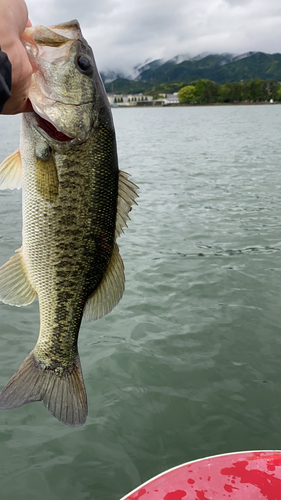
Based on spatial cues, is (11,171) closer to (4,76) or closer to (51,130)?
(51,130)

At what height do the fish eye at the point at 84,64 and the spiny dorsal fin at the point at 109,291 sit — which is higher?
the fish eye at the point at 84,64

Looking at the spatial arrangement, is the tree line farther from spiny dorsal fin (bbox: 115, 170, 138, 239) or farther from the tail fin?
the tail fin

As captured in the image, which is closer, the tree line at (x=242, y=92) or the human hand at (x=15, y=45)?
the human hand at (x=15, y=45)

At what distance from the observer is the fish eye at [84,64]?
2136 mm

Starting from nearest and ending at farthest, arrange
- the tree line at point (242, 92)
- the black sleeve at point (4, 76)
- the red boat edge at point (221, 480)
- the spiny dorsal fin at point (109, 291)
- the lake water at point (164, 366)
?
1. the black sleeve at point (4, 76)
2. the spiny dorsal fin at point (109, 291)
3. the red boat edge at point (221, 480)
4. the lake water at point (164, 366)
5. the tree line at point (242, 92)

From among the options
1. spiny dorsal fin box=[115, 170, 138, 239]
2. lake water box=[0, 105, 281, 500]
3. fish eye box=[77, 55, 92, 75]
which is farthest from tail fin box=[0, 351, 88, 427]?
fish eye box=[77, 55, 92, 75]

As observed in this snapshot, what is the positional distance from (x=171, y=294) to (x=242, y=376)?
2.23 metres

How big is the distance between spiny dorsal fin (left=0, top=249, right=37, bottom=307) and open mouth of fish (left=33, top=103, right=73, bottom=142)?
77 centimetres

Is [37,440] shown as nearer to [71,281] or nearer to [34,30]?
[71,281]

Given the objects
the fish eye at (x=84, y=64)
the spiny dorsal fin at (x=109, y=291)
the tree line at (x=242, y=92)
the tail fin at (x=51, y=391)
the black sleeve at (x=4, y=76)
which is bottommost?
the tail fin at (x=51, y=391)

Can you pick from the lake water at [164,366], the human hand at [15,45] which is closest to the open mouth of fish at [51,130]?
the human hand at [15,45]

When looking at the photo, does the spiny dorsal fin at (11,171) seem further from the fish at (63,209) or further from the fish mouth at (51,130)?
the fish mouth at (51,130)

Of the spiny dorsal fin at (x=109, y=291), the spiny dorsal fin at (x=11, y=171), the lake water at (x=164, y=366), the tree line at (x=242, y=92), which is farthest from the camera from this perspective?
the tree line at (x=242, y=92)

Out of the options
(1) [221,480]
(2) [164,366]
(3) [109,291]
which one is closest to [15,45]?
(3) [109,291]
